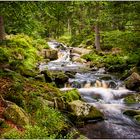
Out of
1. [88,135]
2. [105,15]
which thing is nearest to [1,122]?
[88,135]

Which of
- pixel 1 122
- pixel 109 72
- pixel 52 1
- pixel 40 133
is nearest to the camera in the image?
pixel 40 133

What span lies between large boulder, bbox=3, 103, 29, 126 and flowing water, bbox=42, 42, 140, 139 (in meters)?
2.41

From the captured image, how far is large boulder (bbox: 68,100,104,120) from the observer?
1088 centimetres

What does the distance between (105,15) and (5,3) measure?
35.0 ft

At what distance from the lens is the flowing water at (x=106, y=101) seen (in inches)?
403

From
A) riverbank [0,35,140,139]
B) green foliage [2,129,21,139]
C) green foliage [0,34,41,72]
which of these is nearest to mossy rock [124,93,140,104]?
riverbank [0,35,140,139]

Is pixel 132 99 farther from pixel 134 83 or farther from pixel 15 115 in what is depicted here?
pixel 15 115

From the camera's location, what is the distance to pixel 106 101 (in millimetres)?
14000

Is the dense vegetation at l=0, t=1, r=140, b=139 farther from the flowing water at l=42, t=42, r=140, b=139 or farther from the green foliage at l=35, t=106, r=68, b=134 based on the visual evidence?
the flowing water at l=42, t=42, r=140, b=139

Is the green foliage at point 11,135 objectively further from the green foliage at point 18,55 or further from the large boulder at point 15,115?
the green foliage at point 18,55

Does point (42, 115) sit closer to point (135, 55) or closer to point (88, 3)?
point (88, 3)

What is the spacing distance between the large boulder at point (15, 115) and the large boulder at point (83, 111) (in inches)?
104

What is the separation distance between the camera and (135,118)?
11.6 metres

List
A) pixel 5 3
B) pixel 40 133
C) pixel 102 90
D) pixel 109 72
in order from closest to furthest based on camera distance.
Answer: pixel 40 133, pixel 5 3, pixel 102 90, pixel 109 72
